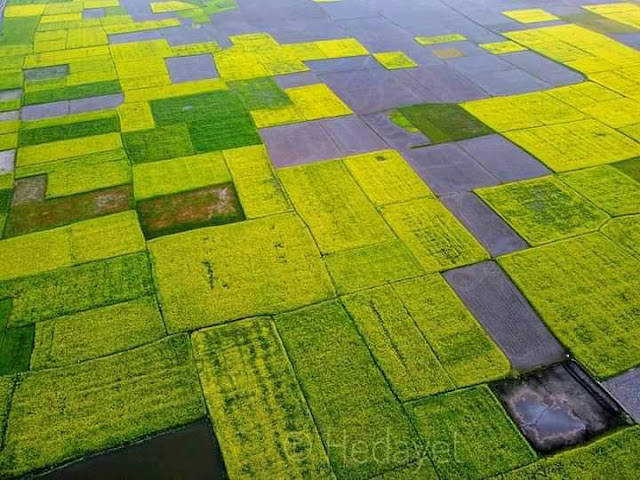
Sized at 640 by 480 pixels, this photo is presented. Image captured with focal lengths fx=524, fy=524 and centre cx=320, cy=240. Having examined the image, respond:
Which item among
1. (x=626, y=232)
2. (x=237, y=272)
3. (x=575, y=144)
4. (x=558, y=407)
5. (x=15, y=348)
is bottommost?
(x=15, y=348)

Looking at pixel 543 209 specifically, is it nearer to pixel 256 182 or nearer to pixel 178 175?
pixel 256 182

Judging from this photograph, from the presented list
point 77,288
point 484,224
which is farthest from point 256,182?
point 484,224

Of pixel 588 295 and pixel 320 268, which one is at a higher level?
pixel 588 295

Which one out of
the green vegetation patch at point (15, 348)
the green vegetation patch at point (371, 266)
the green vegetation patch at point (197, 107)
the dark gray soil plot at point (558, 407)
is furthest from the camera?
the green vegetation patch at point (197, 107)

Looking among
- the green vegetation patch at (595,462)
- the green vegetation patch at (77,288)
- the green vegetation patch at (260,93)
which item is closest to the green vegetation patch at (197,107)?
the green vegetation patch at (260,93)

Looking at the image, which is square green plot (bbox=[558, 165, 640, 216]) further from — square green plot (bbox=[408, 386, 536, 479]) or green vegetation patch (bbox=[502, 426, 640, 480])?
square green plot (bbox=[408, 386, 536, 479])

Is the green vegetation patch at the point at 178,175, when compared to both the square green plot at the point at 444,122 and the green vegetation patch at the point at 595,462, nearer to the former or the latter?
the square green plot at the point at 444,122

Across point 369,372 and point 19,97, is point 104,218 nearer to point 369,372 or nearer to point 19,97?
point 369,372
